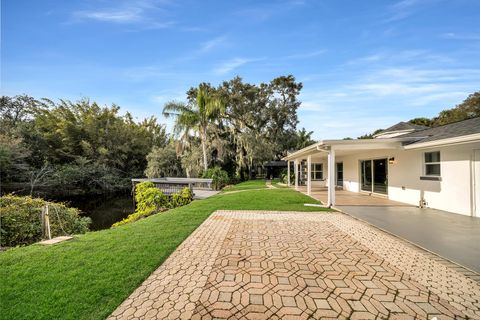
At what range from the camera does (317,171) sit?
61.3 ft

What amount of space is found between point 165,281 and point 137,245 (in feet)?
5.60

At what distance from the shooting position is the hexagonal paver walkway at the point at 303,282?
247 centimetres

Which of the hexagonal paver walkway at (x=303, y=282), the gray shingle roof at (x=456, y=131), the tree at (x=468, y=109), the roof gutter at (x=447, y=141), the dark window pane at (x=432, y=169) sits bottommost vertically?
the hexagonal paver walkway at (x=303, y=282)

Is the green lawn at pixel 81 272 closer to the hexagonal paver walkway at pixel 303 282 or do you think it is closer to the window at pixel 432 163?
the hexagonal paver walkway at pixel 303 282

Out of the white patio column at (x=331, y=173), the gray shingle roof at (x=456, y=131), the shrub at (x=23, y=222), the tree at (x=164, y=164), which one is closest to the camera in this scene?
the shrub at (x=23, y=222)

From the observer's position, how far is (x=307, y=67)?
1279 cm

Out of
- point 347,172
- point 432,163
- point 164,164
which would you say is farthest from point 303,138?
point 432,163

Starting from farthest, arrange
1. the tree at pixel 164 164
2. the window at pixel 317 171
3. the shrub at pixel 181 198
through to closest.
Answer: the tree at pixel 164 164 < the window at pixel 317 171 < the shrub at pixel 181 198

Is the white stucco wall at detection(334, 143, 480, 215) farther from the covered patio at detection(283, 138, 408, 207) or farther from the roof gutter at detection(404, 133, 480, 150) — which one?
the roof gutter at detection(404, 133, 480, 150)

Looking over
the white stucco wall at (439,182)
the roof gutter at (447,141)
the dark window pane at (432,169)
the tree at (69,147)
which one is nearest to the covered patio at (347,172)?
the white stucco wall at (439,182)

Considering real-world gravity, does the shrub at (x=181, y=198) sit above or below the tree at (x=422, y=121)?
below

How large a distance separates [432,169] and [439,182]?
562 millimetres

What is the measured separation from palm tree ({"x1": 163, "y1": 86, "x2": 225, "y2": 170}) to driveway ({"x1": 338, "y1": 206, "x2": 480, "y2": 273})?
13.1m

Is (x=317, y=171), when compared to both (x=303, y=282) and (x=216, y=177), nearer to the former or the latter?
(x=216, y=177)
